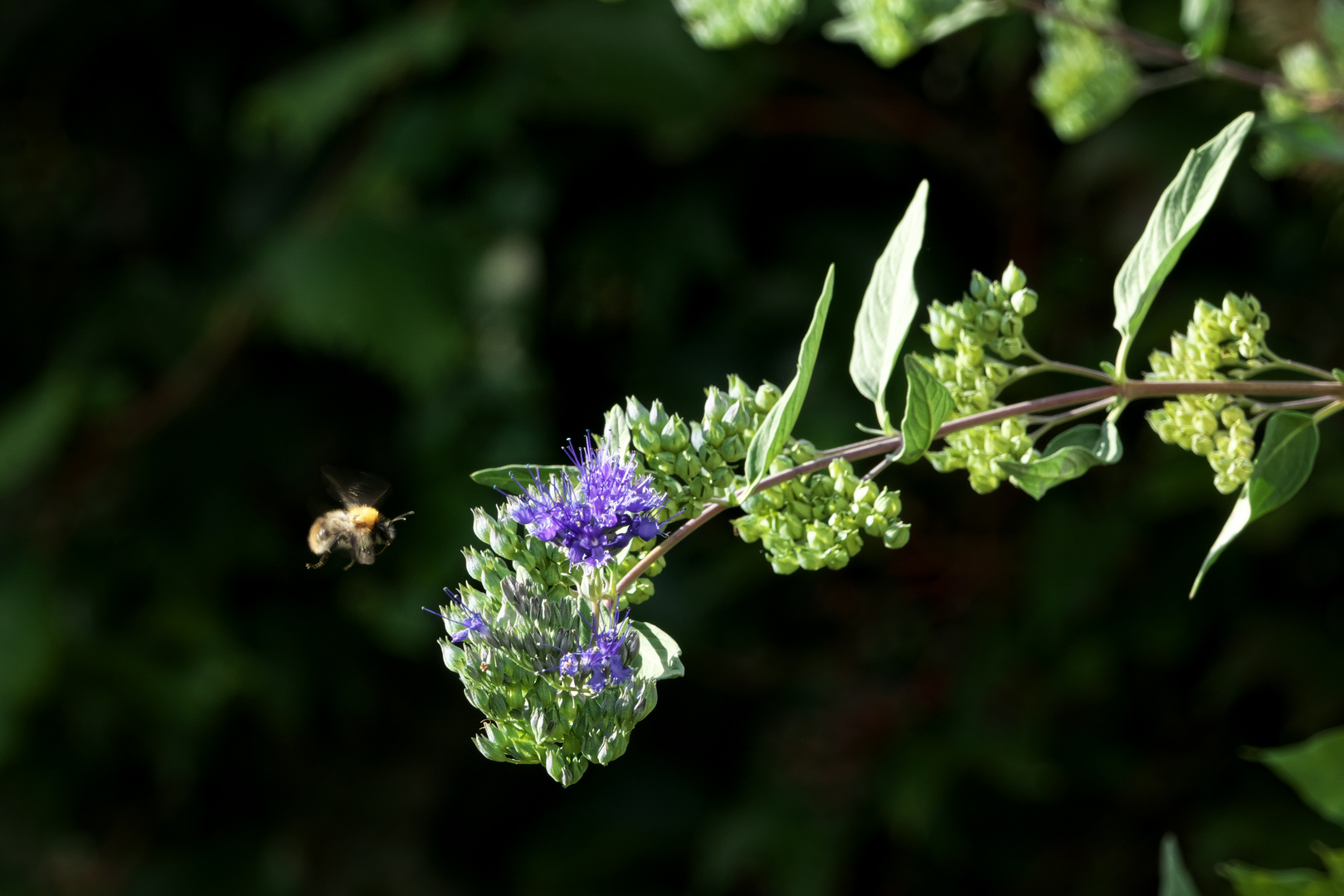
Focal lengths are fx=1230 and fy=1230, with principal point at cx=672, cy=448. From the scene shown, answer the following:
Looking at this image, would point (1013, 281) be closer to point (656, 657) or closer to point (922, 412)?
point (922, 412)

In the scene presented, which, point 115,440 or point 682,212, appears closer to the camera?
point 682,212

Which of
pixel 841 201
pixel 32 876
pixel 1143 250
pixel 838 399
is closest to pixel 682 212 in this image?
pixel 841 201

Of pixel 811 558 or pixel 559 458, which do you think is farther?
pixel 559 458

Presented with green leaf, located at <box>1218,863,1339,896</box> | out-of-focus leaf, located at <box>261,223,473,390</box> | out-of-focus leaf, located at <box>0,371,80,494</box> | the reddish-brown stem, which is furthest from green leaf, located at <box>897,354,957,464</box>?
out-of-focus leaf, located at <box>0,371,80,494</box>

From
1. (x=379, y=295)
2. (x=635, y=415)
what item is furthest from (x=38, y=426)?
(x=635, y=415)

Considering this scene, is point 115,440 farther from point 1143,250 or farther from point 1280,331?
point 1143,250

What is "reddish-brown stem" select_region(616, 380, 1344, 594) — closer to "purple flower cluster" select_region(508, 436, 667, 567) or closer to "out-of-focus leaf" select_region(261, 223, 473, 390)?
"purple flower cluster" select_region(508, 436, 667, 567)

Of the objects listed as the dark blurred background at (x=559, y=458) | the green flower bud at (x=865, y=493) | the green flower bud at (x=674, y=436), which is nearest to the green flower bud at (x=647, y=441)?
the green flower bud at (x=674, y=436)
